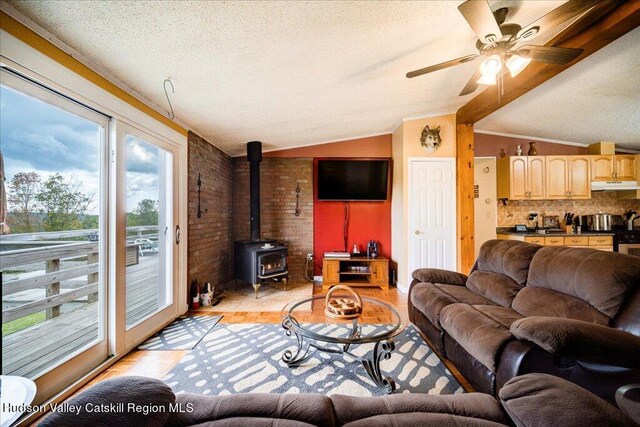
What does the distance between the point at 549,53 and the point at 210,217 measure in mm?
3933

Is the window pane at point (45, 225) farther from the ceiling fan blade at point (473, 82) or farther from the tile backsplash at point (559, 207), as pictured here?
the tile backsplash at point (559, 207)

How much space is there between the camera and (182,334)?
2477mm

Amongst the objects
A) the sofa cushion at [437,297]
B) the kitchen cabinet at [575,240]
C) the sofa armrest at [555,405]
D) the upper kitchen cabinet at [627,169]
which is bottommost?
the sofa cushion at [437,297]

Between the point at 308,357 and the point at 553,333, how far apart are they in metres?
1.55

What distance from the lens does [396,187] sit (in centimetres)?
420

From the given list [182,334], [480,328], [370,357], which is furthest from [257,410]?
[182,334]

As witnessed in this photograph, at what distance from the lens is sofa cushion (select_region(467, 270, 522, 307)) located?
2002 mm

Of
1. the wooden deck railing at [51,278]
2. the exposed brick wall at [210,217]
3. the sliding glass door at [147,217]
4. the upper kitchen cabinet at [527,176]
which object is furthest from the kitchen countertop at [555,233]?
the wooden deck railing at [51,278]

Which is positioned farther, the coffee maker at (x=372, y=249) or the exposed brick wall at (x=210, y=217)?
the coffee maker at (x=372, y=249)

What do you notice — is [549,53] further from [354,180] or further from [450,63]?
[354,180]

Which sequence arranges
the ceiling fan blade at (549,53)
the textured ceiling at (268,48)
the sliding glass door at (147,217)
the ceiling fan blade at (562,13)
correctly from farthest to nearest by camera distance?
the sliding glass door at (147,217) → the ceiling fan blade at (549,53) → the textured ceiling at (268,48) → the ceiling fan blade at (562,13)

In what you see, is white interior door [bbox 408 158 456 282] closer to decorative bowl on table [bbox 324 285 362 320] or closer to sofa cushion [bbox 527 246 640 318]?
sofa cushion [bbox 527 246 640 318]

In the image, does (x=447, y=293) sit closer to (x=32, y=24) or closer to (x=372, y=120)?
(x=372, y=120)

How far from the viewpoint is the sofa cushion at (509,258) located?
2.03 m
